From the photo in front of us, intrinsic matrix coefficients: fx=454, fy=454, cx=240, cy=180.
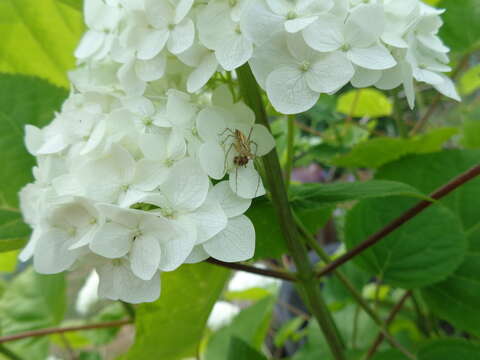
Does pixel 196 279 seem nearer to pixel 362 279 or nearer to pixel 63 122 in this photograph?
pixel 63 122

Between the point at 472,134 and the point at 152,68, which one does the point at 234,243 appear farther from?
the point at 472,134

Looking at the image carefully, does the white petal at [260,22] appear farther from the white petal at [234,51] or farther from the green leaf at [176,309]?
the green leaf at [176,309]

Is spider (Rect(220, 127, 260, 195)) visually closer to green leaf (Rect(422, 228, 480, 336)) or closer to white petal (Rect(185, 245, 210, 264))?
white petal (Rect(185, 245, 210, 264))

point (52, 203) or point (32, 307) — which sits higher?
point (52, 203)

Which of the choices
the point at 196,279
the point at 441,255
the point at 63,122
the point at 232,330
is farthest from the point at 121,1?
the point at 232,330

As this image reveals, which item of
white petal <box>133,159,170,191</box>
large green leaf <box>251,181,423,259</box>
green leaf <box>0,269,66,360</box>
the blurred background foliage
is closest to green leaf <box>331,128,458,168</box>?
the blurred background foliage

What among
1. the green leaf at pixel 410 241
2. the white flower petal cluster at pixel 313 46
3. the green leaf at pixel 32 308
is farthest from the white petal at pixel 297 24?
Answer: the green leaf at pixel 32 308
